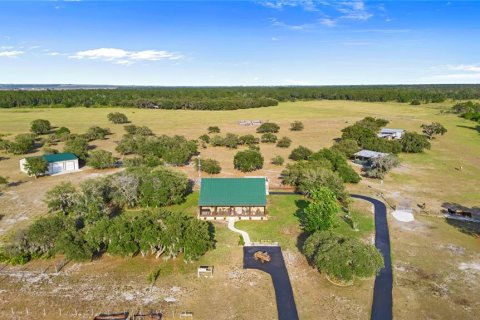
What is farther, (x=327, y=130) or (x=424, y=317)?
(x=327, y=130)

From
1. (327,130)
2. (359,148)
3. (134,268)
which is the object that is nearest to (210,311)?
(134,268)

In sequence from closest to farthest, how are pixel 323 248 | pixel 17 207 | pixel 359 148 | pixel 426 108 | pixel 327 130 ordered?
pixel 323 248 < pixel 17 207 < pixel 359 148 < pixel 327 130 < pixel 426 108

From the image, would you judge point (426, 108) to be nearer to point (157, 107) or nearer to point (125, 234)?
point (157, 107)

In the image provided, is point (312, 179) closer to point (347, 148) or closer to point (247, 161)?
point (247, 161)

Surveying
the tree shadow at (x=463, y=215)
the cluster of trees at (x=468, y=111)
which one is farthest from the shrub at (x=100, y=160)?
the cluster of trees at (x=468, y=111)

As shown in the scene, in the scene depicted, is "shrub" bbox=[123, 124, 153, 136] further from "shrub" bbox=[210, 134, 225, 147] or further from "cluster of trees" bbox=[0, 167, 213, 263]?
"cluster of trees" bbox=[0, 167, 213, 263]

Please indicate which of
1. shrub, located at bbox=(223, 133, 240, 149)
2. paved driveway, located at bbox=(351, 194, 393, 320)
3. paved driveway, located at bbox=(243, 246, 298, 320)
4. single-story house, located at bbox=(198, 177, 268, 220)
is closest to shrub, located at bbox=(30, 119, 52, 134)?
shrub, located at bbox=(223, 133, 240, 149)

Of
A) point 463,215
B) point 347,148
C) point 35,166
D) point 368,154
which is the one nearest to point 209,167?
point 35,166

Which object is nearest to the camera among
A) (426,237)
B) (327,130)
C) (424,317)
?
(424,317)
